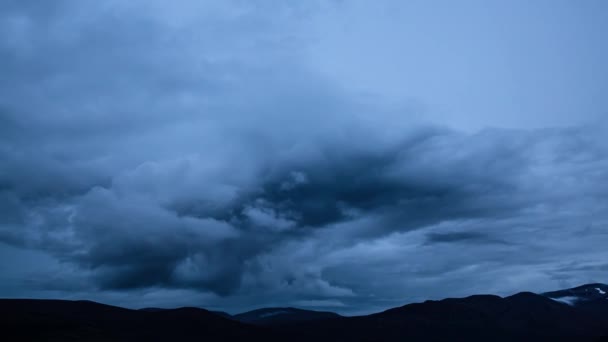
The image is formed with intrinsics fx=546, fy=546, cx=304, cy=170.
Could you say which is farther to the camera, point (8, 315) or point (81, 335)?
point (8, 315)

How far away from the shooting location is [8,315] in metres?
185

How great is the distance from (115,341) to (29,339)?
80.7ft

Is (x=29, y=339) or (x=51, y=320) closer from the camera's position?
(x=29, y=339)

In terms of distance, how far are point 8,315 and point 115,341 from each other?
43279 millimetres

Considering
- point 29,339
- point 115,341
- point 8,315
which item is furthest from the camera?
point 8,315

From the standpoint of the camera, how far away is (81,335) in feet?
555

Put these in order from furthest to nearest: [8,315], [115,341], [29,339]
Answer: [8,315], [115,341], [29,339]

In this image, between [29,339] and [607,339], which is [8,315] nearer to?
[29,339]

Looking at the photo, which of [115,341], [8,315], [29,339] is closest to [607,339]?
[115,341]

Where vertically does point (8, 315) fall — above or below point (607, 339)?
above

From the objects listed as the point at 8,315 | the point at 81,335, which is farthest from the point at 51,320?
the point at 81,335

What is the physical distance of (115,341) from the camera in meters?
172

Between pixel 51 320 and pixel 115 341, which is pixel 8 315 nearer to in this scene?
pixel 51 320

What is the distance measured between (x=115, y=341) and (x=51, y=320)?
1270 inches
